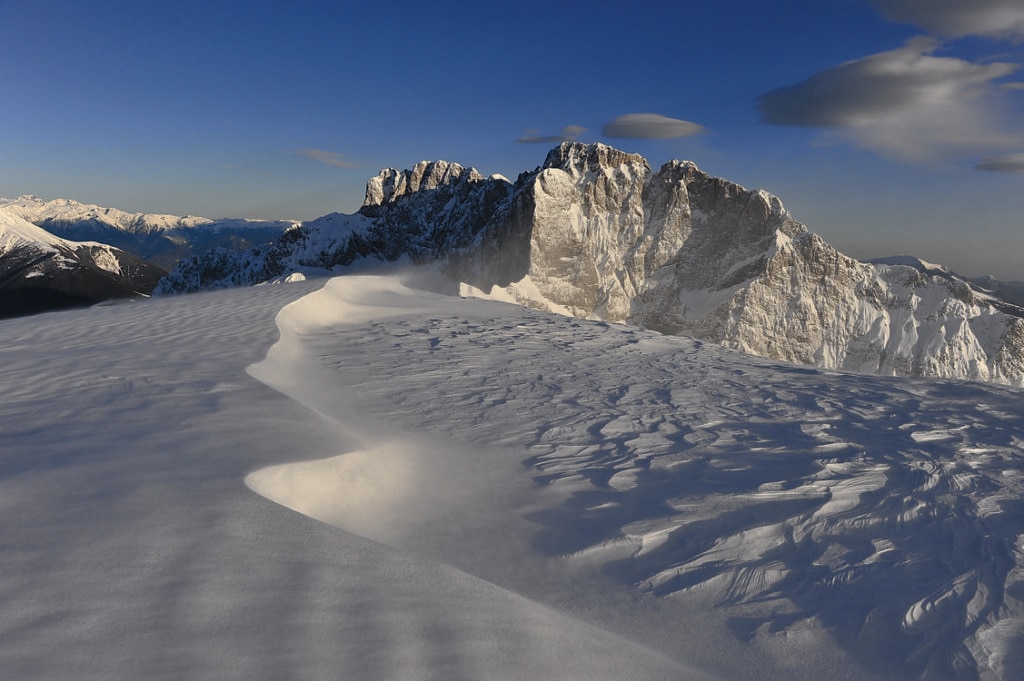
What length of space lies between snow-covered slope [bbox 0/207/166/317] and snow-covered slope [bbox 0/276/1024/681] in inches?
5231

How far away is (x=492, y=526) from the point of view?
4.57m

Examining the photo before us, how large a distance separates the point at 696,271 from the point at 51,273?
141185 mm

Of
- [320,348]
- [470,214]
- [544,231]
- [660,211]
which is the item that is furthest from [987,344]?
[320,348]

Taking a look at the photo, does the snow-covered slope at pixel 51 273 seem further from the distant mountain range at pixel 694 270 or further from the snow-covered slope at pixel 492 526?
the snow-covered slope at pixel 492 526

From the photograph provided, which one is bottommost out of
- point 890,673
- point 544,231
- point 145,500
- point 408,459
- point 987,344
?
point 987,344

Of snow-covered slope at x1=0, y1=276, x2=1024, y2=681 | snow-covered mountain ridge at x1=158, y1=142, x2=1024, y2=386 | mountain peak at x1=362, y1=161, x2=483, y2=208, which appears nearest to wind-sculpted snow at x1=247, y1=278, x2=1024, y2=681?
snow-covered slope at x1=0, y1=276, x2=1024, y2=681

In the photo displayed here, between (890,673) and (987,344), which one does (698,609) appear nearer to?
(890,673)

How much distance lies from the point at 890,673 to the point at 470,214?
11210cm

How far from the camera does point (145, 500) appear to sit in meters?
3.67

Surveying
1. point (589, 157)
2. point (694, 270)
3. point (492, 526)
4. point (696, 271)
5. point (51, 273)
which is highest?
point (589, 157)

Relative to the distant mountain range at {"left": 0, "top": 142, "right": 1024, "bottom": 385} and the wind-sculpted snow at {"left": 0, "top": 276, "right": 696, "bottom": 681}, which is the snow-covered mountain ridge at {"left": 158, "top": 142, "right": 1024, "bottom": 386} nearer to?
the distant mountain range at {"left": 0, "top": 142, "right": 1024, "bottom": 385}

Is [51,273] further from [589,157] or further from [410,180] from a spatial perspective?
[589,157]

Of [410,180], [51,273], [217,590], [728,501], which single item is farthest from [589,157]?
[51,273]

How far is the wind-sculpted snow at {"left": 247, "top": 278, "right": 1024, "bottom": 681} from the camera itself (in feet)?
11.0
